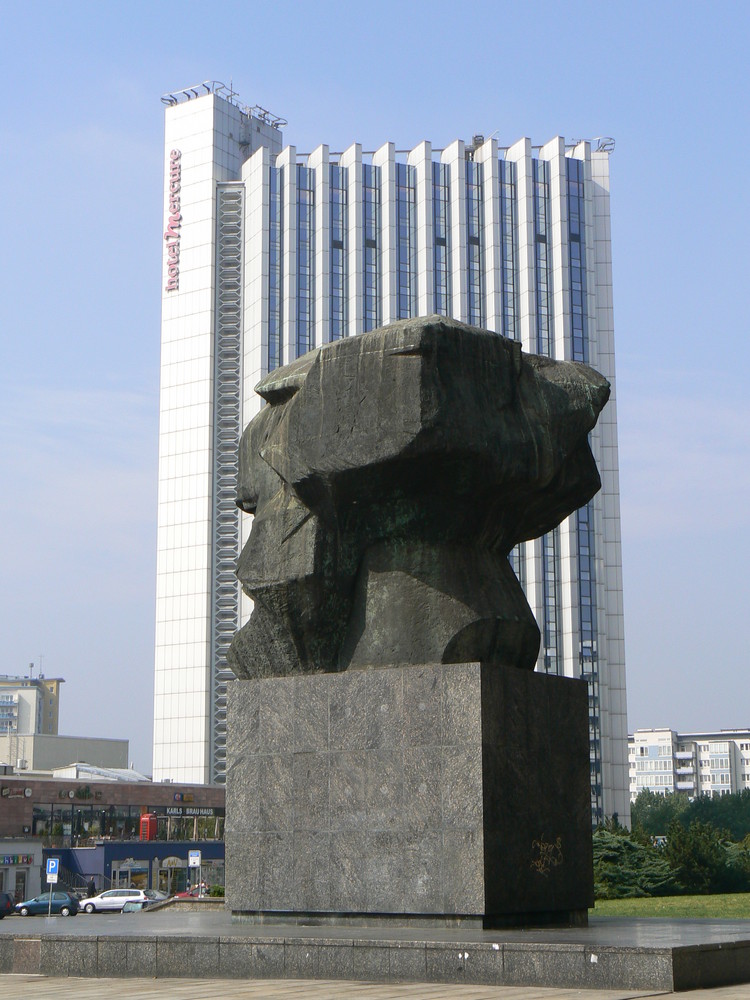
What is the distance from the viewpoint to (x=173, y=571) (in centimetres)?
7069

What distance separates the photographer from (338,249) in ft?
229

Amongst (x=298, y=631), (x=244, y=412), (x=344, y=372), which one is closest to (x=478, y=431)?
(x=344, y=372)

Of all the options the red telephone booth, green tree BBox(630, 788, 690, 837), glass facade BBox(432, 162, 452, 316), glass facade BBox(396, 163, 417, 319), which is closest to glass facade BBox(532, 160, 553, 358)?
glass facade BBox(432, 162, 452, 316)

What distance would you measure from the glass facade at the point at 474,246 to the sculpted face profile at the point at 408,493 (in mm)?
55962

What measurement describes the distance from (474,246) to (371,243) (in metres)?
5.50

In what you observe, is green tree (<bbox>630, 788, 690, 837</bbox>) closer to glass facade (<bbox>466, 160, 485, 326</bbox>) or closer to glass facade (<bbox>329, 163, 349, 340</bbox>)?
glass facade (<bbox>466, 160, 485, 326</bbox>)

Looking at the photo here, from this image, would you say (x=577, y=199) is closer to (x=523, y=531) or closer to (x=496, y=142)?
(x=496, y=142)

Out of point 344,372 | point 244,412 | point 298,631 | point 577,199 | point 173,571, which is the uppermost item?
point 577,199

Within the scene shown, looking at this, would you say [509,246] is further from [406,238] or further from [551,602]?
[551,602]

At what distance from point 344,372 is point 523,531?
99.1 inches

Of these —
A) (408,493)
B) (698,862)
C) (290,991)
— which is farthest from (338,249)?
(290,991)

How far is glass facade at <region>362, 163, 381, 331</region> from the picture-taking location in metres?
68.6

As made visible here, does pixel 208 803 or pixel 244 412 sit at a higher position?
pixel 244 412
